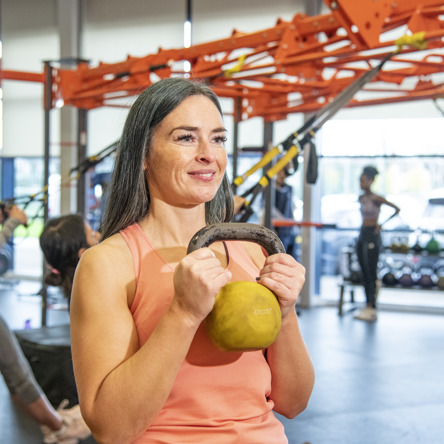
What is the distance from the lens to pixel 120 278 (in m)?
1.07

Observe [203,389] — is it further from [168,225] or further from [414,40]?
[414,40]

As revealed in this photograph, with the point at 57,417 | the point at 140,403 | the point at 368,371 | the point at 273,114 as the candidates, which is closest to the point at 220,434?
the point at 140,403

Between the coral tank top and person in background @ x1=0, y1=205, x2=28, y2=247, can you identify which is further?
person in background @ x1=0, y1=205, x2=28, y2=247

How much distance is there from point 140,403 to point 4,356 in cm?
186

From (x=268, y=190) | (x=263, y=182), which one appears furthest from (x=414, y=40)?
(x=268, y=190)

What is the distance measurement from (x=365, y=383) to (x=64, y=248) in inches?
92.2

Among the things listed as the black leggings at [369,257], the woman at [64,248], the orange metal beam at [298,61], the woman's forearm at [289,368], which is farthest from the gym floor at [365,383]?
the woman's forearm at [289,368]

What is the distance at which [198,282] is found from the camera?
941 millimetres

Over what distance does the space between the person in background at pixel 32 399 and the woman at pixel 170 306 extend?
5.46 feet

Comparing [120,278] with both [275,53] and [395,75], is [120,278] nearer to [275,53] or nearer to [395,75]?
[275,53]

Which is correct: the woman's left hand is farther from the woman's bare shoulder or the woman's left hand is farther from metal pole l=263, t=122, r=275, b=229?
metal pole l=263, t=122, r=275, b=229

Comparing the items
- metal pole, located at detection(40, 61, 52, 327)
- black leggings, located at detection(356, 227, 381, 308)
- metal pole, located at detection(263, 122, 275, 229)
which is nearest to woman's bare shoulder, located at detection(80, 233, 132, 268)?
metal pole, located at detection(263, 122, 275, 229)

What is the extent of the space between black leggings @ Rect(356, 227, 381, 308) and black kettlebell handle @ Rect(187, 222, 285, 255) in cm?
552

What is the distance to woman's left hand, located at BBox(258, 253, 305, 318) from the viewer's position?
1032 mm
